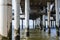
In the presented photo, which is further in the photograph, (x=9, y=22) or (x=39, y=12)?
(x=39, y=12)

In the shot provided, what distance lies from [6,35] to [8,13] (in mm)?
898

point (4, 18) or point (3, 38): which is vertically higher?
point (4, 18)

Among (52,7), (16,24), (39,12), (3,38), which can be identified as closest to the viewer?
(3,38)

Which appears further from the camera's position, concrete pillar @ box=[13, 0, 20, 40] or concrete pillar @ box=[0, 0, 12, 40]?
concrete pillar @ box=[13, 0, 20, 40]

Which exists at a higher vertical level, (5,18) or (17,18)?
(5,18)

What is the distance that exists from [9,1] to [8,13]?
1.63ft

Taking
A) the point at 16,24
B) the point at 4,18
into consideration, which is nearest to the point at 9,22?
the point at 4,18

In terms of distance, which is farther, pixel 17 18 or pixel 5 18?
pixel 17 18

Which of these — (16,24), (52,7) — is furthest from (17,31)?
(52,7)

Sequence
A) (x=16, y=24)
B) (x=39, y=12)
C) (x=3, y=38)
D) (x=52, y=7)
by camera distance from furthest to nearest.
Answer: (x=39, y=12) < (x=52, y=7) < (x=16, y=24) < (x=3, y=38)

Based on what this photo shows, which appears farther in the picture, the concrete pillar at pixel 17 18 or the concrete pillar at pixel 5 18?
the concrete pillar at pixel 17 18

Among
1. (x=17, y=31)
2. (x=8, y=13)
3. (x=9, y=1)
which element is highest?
(x=9, y=1)

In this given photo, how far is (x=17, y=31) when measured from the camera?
2048cm

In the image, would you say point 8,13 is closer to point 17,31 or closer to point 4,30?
point 4,30
